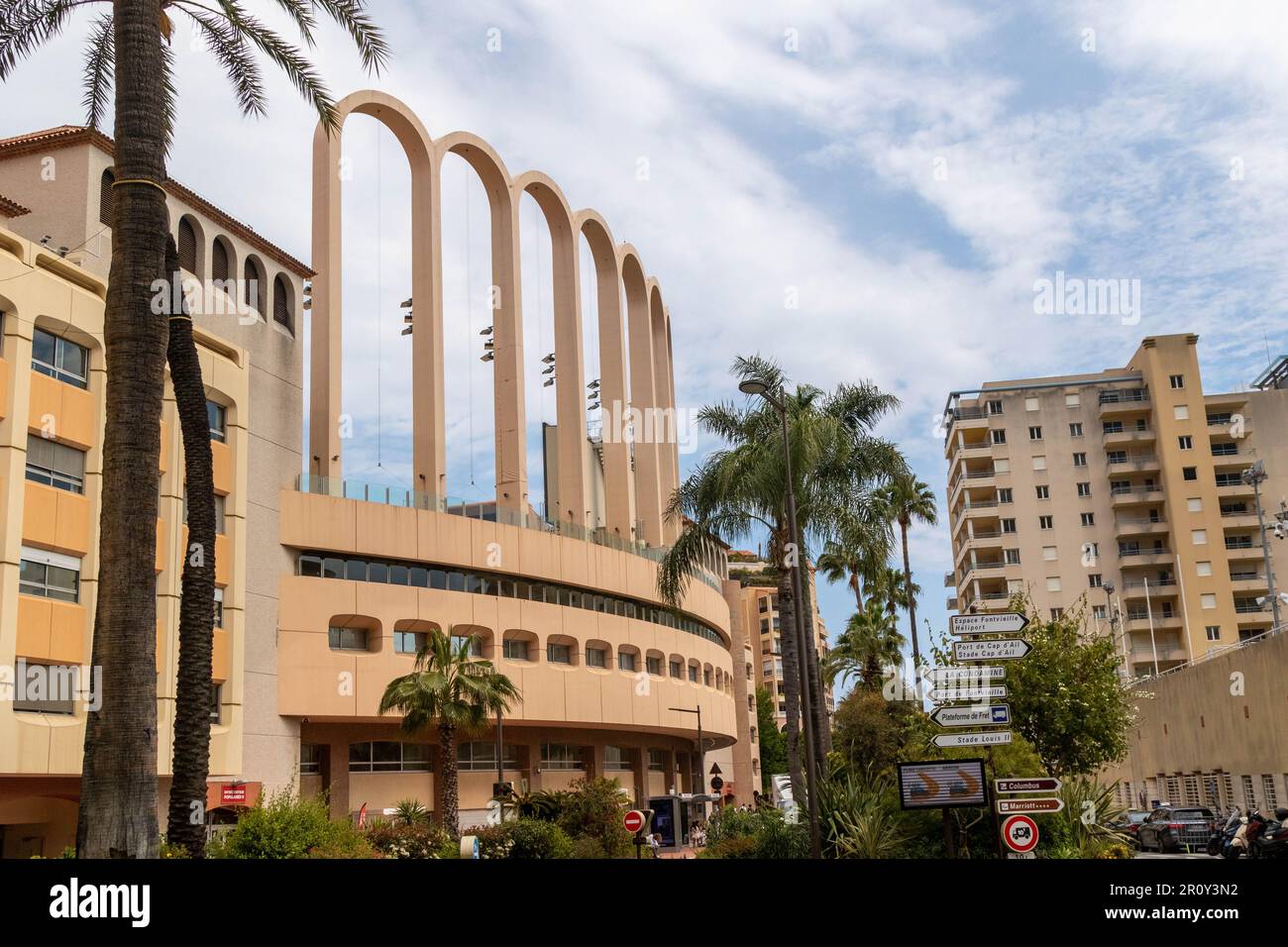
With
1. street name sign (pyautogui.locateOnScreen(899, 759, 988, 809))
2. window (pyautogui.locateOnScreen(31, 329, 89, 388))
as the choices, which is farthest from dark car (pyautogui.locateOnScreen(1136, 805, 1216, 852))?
window (pyautogui.locateOnScreen(31, 329, 89, 388))

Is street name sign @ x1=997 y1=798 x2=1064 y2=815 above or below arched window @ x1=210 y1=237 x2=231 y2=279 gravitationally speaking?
below

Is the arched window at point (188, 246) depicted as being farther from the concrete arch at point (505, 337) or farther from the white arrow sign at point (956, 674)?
the white arrow sign at point (956, 674)

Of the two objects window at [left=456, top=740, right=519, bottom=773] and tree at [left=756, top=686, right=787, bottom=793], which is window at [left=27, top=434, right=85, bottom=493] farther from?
tree at [left=756, top=686, right=787, bottom=793]

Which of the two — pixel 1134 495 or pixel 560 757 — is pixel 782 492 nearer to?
pixel 560 757

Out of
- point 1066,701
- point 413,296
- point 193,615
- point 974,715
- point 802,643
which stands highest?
point 413,296

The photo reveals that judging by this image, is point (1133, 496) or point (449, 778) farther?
point (1133, 496)

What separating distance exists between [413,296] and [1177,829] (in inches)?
1313

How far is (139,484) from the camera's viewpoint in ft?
49.6

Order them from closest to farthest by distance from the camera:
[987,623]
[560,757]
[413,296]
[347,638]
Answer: [987,623]
[347,638]
[413,296]
[560,757]

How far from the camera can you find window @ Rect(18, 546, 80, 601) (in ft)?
99.1

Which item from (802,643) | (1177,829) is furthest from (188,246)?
(1177,829)

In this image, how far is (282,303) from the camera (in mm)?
43438

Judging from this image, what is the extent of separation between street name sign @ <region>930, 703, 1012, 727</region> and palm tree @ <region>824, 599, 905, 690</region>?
122 ft

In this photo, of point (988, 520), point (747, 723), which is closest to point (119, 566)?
point (747, 723)
